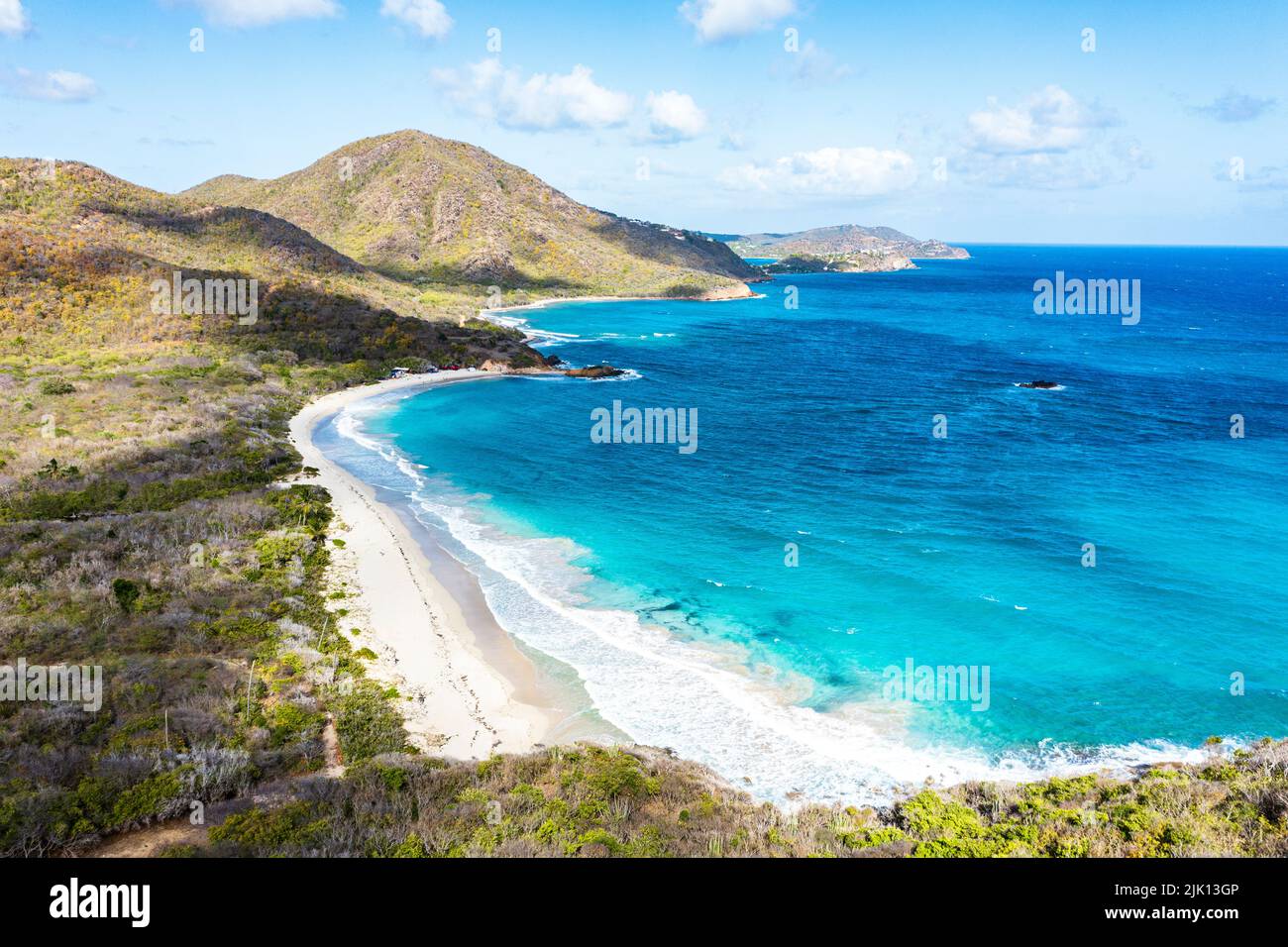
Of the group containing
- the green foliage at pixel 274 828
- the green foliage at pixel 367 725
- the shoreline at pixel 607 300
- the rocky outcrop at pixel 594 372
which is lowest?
the green foliage at pixel 367 725

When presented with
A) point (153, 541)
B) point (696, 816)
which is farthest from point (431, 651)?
point (153, 541)

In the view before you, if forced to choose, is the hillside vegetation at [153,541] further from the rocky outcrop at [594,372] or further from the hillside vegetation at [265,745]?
the rocky outcrop at [594,372]

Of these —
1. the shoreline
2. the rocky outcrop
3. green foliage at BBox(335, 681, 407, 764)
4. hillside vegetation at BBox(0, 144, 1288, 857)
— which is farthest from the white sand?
the shoreline

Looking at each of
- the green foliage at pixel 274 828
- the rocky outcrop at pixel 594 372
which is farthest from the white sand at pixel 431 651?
the rocky outcrop at pixel 594 372

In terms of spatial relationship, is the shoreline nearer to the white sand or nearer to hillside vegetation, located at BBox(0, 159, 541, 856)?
hillside vegetation, located at BBox(0, 159, 541, 856)

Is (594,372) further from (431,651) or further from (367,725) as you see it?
(367,725)

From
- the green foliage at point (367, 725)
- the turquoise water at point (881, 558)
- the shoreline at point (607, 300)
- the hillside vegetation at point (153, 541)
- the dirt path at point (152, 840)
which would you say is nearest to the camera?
the dirt path at point (152, 840)
